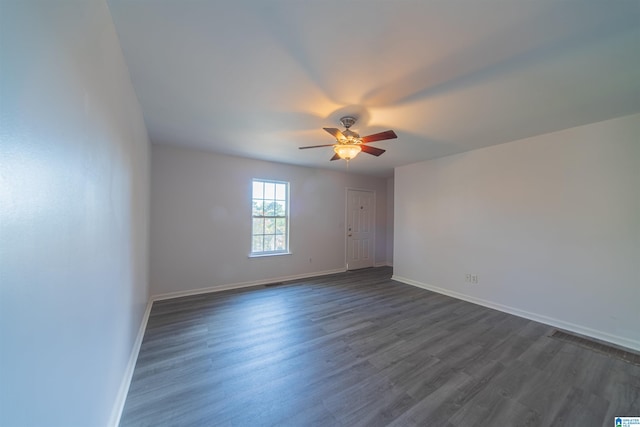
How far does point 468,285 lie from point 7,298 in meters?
4.71

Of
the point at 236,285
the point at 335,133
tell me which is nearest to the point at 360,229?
the point at 236,285

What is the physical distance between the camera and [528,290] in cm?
321

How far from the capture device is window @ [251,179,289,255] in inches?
181

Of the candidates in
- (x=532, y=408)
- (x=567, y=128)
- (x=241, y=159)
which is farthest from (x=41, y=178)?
(x=567, y=128)

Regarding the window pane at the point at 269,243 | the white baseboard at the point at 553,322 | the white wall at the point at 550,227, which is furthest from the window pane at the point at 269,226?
the white baseboard at the point at 553,322

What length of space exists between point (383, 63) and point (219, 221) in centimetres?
361

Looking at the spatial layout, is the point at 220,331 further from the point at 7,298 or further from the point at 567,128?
the point at 567,128

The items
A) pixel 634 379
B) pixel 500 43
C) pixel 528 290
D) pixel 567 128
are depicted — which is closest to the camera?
pixel 500 43

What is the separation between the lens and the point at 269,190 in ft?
15.6

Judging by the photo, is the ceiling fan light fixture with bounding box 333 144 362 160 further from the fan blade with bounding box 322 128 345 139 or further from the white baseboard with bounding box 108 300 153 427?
the white baseboard with bounding box 108 300 153 427

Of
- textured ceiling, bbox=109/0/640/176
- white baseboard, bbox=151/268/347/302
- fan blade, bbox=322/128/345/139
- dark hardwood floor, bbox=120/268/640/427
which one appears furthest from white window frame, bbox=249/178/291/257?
fan blade, bbox=322/128/345/139

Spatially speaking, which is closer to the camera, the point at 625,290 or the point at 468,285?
the point at 625,290

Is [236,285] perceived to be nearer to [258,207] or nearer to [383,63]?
[258,207]

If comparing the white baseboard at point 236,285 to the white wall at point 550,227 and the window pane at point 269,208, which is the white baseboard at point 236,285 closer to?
the window pane at point 269,208
